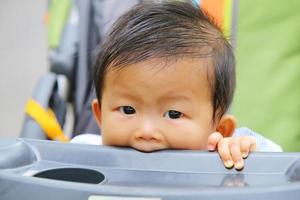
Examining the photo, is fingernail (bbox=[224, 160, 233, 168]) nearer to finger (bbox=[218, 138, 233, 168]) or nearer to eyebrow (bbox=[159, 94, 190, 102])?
finger (bbox=[218, 138, 233, 168])

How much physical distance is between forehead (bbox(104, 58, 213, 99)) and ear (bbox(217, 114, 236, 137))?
9 cm

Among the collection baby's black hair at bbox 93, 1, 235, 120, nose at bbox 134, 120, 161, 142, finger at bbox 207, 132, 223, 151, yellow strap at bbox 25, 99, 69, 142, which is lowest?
yellow strap at bbox 25, 99, 69, 142

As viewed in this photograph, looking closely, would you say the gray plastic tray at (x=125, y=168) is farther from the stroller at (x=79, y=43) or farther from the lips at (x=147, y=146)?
the stroller at (x=79, y=43)

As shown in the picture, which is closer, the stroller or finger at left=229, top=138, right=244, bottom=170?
finger at left=229, top=138, right=244, bottom=170

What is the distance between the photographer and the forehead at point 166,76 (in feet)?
2.17

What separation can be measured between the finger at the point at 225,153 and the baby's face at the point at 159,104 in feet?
0.21

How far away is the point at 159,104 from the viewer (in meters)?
0.66

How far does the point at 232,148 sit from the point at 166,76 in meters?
0.12

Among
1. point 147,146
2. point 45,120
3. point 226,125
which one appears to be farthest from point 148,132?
point 45,120

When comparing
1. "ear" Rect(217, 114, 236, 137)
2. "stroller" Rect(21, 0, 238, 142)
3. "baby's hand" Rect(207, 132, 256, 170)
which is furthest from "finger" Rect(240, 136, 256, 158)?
"stroller" Rect(21, 0, 238, 142)

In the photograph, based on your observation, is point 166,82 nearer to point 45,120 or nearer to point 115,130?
point 115,130

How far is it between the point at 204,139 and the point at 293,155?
0.15 meters

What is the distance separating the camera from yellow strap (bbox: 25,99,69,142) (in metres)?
0.96

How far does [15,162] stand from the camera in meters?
0.58
